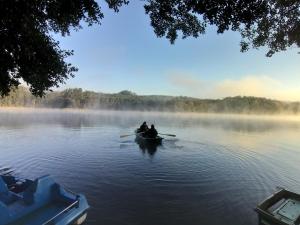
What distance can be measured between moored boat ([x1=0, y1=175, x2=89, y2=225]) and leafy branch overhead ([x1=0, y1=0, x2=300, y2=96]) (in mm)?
4930

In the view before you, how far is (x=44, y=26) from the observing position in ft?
44.4

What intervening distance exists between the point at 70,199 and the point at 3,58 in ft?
21.3

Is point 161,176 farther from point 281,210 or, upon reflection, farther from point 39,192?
point 39,192

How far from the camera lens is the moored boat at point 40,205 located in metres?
9.48

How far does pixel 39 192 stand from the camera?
1084 centimetres

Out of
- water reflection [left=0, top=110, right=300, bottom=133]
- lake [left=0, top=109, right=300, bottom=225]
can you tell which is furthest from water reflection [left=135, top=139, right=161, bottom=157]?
water reflection [left=0, top=110, right=300, bottom=133]

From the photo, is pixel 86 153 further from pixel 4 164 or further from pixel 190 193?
pixel 190 193

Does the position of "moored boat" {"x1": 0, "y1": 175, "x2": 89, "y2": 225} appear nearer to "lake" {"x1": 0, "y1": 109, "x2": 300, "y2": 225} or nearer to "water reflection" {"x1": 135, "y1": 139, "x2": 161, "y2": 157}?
"lake" {"x1": 0, "y1": 109, "x2": 300, "y2": 225}

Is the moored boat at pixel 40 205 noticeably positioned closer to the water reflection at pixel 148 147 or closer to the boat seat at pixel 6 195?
the boat seat at pixel 6 195

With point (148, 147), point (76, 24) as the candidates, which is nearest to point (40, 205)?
point (76, 24)

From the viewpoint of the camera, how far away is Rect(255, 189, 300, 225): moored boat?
33.0ft

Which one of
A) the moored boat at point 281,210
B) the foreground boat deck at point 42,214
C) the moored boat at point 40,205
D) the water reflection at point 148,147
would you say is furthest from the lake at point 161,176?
the foreground boat deck at point 42,214

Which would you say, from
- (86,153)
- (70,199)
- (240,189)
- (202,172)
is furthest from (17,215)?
(86,153)

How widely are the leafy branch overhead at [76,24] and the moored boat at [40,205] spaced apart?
16.2 ft
